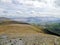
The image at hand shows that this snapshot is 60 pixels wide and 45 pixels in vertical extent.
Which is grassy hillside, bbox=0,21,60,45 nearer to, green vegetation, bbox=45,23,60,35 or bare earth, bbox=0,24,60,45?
bare earth, bbox=0,24,60,45

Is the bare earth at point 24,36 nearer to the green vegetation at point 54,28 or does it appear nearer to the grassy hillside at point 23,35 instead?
the grassy hillside at point 23,35

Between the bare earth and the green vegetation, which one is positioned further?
the green vegetation

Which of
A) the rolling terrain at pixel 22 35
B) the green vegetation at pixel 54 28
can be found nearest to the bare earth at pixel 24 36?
the rolling terrain at pixel 22 35

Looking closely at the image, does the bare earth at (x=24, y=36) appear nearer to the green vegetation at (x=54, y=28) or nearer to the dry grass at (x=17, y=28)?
the dry grass at (x=17, y=28)

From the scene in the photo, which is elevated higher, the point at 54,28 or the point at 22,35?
the point at 54,28

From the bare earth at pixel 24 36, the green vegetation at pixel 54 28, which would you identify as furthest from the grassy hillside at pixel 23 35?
the green vegetation at pixel 54 28

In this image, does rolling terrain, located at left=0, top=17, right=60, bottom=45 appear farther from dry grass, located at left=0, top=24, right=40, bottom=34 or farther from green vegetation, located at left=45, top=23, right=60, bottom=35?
green vegetation, located at left=45, top=23, right=60, bottom=35

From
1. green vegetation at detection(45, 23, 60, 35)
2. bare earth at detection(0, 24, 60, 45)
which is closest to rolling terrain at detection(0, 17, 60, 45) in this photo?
bare earth at detection(0, 24, 60, 45)

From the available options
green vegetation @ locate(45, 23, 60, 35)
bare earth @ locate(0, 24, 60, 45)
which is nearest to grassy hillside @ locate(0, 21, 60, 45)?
bare earth @ locate(0, 24, 60, 45)

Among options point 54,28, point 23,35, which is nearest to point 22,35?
point 23,35

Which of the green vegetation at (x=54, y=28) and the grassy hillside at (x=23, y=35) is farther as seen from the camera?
the green vegetation at (x=54, y=28)

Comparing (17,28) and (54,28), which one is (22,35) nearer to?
(17,28)

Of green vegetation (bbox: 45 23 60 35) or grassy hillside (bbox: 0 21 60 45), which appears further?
green vegetation (bbox: 45 23 60 35)

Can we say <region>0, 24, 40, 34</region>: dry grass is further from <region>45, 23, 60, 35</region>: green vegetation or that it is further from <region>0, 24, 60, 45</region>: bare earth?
<region>45, 23, 60, 35</region>: green vegetation
